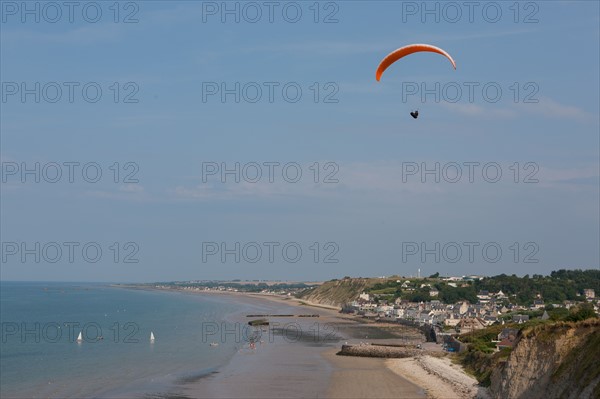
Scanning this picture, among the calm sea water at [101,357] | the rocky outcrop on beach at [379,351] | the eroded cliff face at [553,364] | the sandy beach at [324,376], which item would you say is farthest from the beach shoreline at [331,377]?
the eroded cliff face at [553,364]

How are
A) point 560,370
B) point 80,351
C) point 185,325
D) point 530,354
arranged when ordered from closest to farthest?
point 560,370 < point 530,354 < point 80,351 < point 185,325

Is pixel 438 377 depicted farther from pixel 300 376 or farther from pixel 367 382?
pixel 300 376

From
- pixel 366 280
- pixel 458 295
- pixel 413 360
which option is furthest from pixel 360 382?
pixel 366 280

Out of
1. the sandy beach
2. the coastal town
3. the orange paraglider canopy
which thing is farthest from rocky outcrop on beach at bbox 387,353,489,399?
the orange paraglider canopy

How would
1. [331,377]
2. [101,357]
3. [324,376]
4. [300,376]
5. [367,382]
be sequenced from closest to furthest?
1. [367,382]
2. [331,377]
3. [300,376]
4. [324,376]
5. [101,357]

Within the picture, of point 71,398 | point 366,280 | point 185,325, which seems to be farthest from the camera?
point 366,280

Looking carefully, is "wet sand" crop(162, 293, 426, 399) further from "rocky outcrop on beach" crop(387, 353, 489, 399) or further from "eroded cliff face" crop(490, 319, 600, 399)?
"eroded cliff face" crop(490, 319, 600, 399)

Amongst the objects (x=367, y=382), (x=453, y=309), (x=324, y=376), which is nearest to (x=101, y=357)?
(x=324, y=376)

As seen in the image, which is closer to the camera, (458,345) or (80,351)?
(458,345)

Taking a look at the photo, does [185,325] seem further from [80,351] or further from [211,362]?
[211,362]
